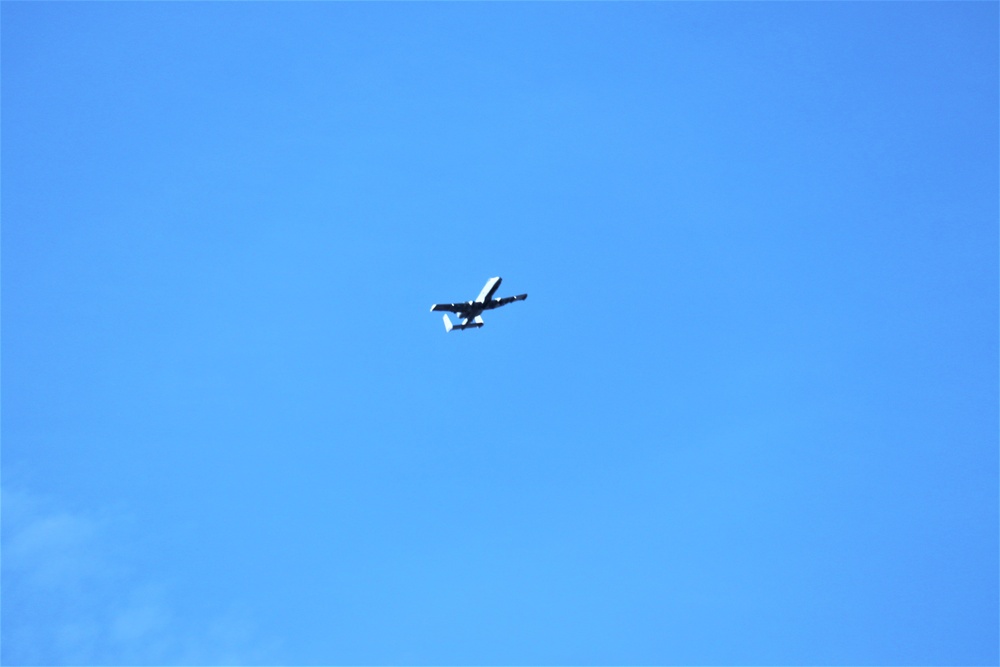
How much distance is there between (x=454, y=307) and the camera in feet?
347

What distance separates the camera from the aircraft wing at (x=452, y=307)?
4102 inches

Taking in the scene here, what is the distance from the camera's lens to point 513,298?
346 ft

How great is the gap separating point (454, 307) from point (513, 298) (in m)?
4.90

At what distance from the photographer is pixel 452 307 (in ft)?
346

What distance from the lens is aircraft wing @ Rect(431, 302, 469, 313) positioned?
104 meters
